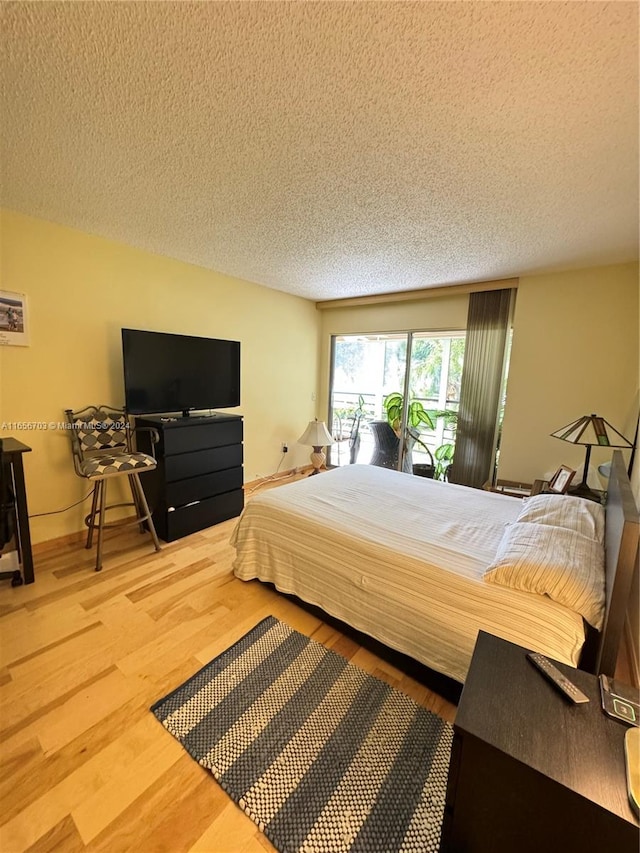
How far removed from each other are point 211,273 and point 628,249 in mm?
3480

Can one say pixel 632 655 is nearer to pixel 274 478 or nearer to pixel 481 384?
pixel 481 384

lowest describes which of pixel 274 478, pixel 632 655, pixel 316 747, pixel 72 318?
pixel 316 747

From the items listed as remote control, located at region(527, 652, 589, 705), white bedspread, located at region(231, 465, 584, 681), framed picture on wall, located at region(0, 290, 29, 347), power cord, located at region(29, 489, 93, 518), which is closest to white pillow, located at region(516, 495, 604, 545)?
white bedspread, located at region(231, 465, 584, 681)

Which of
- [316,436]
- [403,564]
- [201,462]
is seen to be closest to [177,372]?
[201,462]

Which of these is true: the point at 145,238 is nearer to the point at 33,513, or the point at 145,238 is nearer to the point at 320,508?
the point at 33,513

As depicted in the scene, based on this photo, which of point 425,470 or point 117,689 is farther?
point 425,470

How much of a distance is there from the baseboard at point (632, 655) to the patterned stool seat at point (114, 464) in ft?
9.40

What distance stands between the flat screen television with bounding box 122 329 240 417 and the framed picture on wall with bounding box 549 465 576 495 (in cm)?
288

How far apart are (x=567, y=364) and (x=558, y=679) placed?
2.92 metres

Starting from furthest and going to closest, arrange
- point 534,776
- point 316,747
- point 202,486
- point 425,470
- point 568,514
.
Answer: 1. point 425,470
2. point 202,486
3. point 568,514
4. point 316,747
5. point 534,776

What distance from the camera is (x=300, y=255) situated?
2.85 metres

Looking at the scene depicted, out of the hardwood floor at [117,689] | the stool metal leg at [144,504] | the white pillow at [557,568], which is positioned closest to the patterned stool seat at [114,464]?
the stool metal leg at [144,504]

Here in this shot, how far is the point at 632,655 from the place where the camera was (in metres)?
1.54

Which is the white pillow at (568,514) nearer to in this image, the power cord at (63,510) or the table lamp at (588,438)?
the table lamp at (588,438)
